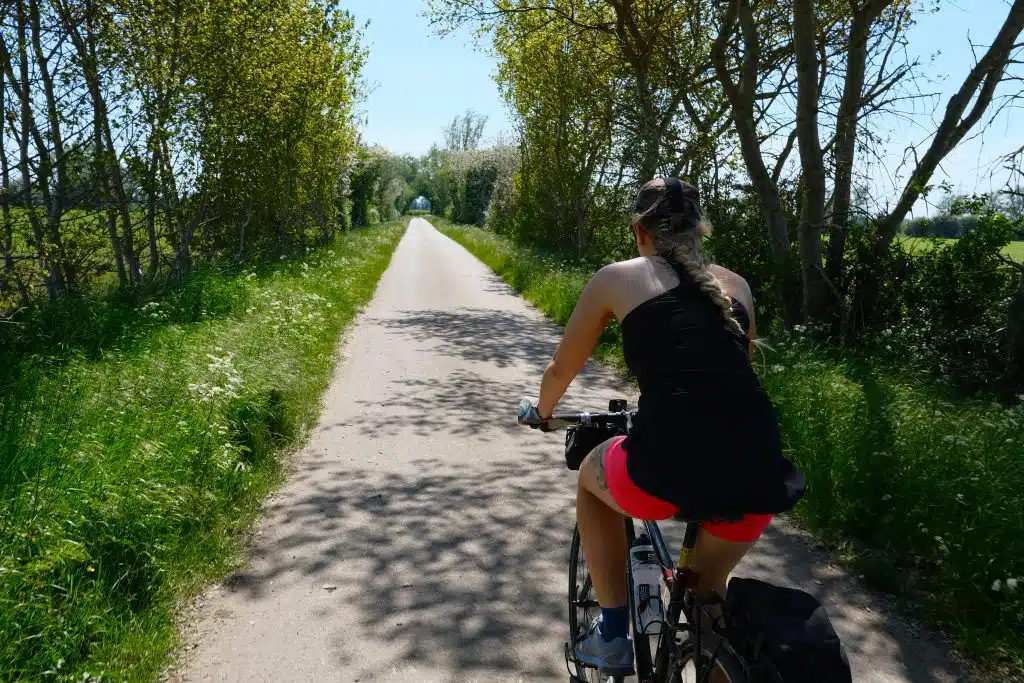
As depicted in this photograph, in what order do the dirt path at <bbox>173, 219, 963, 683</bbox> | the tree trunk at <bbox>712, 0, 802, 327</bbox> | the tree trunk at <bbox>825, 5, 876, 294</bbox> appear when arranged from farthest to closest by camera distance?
1. the tree trunk at <bbox>712, 0, 802, 327</bbox>
2. the tree trunk at <bbox>825, 5, 876, 294</bbox>
3. the dirt path at <bbox>173, 219, 963, 683</bbox>

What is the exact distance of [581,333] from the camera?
2428 millimetres

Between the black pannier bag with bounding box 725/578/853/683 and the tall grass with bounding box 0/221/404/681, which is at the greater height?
the black pannier bag with bounding box 725/578/853/683

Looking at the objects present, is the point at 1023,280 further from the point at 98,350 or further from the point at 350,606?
the point at 98,350

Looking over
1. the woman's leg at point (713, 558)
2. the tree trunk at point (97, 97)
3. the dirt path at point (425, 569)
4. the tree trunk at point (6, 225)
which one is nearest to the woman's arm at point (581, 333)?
the woman's leg at point (713, 558)

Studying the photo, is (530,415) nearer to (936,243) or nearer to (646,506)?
(646,506)

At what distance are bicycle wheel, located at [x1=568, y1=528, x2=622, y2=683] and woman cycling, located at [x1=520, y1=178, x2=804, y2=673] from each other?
0.63 m

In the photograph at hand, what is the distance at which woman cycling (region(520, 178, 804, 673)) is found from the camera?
2055 millimetres

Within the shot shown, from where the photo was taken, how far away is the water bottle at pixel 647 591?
242 cm

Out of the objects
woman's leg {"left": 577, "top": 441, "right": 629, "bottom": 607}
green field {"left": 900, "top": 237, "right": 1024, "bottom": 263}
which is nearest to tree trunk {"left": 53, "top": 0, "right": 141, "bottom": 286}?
woman's leg {"left": 577, "top": 441, "right": 629, "bottom": 607}

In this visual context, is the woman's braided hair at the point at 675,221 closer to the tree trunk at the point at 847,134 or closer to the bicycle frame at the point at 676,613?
the bicycle frame at the point at 676,613

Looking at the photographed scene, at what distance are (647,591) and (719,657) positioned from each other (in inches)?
20.5

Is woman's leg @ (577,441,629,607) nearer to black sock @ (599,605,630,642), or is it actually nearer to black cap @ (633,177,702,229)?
black sock @ (599,605,630,642)

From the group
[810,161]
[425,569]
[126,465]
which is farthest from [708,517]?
[810,161]

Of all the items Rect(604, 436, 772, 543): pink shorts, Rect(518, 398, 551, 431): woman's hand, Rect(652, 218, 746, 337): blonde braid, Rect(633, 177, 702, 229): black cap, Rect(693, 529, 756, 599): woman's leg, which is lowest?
Rect(693, 529, 756, 599): woman's leg
